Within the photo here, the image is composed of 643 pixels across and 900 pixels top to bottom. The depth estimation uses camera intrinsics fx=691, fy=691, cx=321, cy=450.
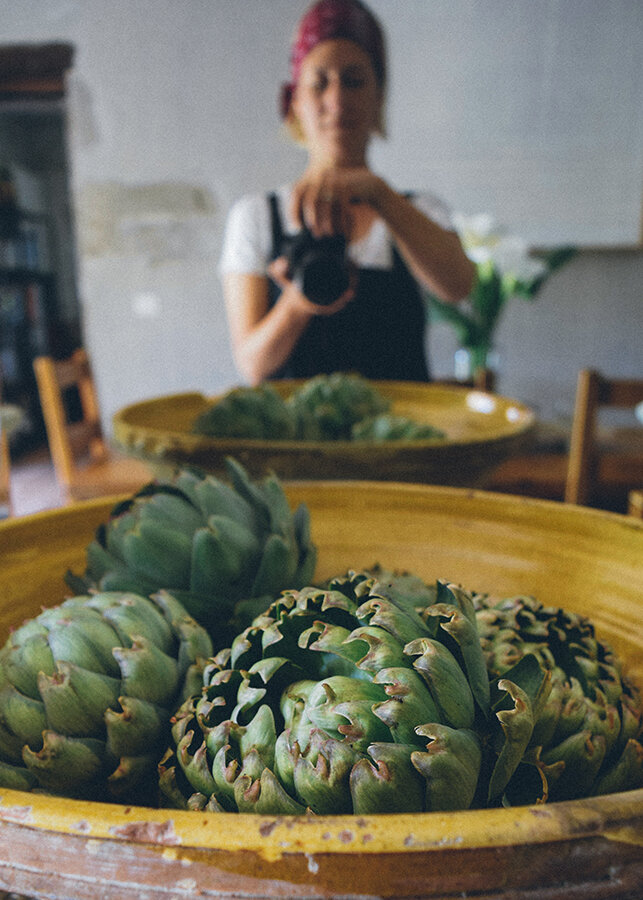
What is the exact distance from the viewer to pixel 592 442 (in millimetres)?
970

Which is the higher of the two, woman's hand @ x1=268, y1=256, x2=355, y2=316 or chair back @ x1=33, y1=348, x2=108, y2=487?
woman's hand @ x1=268, y1=256, x2=355, y2=316

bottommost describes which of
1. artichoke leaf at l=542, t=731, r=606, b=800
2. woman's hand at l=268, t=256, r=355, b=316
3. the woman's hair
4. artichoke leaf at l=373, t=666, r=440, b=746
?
artichoke leaf at l=542, t=731, r=606, b=800

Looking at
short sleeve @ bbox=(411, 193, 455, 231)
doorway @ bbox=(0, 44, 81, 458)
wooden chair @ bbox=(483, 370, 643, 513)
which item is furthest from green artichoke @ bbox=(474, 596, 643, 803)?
doorway @ bbox=(0, 44, 81, 458)

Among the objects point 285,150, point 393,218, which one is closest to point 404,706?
point 393,218

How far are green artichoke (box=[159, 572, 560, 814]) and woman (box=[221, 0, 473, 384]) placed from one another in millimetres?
497

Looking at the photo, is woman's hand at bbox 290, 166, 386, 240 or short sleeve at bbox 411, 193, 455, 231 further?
→ short sleeve at bbox 411, 193, 455, 231

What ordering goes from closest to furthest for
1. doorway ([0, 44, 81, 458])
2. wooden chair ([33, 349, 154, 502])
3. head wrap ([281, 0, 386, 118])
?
head wrap ([281, 0, 386, 118]) < wooden chair ([33, 349, 154, 502]) < doorway ([0, 44, 81, 458])

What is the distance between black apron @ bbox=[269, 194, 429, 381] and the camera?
0.98 m

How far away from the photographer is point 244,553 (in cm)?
27

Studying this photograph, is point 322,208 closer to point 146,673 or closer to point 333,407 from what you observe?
point 333,407

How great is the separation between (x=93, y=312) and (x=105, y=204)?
1.00ft

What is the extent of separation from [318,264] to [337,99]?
0.31 m

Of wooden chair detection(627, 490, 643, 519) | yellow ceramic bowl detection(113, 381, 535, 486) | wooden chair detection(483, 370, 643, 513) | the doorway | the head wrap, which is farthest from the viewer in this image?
the doorway

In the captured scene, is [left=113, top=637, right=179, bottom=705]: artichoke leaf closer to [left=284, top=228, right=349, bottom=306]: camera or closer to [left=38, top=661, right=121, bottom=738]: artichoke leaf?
[left=38, top=661, right=121, bottom=738]: artichoke leaf
